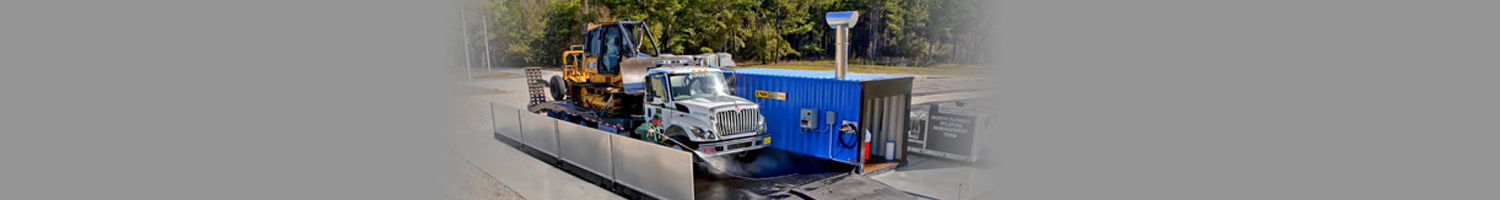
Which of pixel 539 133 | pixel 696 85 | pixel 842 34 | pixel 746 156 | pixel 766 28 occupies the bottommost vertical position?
pixel 746 156

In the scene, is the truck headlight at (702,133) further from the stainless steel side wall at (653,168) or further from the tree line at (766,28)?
the tree line at (766,28)

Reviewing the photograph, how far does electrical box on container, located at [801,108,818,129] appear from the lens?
32.3 feet

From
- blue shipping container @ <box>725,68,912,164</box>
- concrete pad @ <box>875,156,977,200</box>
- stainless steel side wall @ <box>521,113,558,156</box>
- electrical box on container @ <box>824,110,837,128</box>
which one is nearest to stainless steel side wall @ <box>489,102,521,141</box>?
stainless steel side wall @ <box>521,113,558,156</box>

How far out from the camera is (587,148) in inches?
361

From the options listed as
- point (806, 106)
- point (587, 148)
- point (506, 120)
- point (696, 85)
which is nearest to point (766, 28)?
point (506, 120)

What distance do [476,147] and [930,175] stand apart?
28.4 feet

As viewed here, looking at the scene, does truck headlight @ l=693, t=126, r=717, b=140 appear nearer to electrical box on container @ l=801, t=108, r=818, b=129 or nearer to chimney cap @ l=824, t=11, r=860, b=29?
electrical box on container @ l=801, t=108, r=818, b=129

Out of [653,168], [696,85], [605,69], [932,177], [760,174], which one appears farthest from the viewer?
[605,69]

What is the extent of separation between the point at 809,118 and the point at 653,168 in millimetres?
3207

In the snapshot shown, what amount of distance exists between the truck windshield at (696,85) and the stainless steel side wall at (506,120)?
11.8 feet

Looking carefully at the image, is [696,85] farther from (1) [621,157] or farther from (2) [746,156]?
(1) [621,157]

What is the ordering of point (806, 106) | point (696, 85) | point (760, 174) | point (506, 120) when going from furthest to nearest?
1. point (506, 120)
2. point (696, 85)
3. point (806, 106)
4. point (760, 174)

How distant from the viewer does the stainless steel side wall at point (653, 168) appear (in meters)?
7.20

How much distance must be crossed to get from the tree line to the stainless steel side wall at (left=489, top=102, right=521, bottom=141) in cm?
2257
